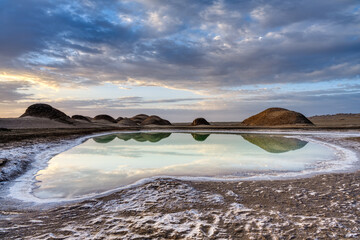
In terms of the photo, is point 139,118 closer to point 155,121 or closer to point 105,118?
point 105,118

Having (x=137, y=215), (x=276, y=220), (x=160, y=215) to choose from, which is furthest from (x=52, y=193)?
(x=276, y=220)

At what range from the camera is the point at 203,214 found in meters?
4.61

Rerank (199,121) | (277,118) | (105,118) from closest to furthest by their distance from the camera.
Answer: (277,118) < (199,121) < (105,118)

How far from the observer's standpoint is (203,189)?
20.9 feet

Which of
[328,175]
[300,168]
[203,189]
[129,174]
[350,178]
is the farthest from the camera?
[300,168]

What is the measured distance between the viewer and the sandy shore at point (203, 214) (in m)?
3.82

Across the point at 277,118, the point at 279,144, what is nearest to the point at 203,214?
the point at 279,144

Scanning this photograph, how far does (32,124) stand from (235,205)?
44.8m

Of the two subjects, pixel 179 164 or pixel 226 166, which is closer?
pixel 226 166

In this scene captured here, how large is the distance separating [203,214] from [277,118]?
61.8 meters

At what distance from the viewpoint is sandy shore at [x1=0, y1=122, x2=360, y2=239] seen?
3816 millimetres

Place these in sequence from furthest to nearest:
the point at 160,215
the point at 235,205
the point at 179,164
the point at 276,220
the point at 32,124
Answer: the point at 32,124
the point at 179,164
the point at 235,205
the point at 160,215
the point at 276,220

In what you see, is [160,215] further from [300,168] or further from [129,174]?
[300,168]

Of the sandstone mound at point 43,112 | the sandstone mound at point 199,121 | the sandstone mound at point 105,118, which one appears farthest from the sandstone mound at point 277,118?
the sandstone mound at point 105,118
